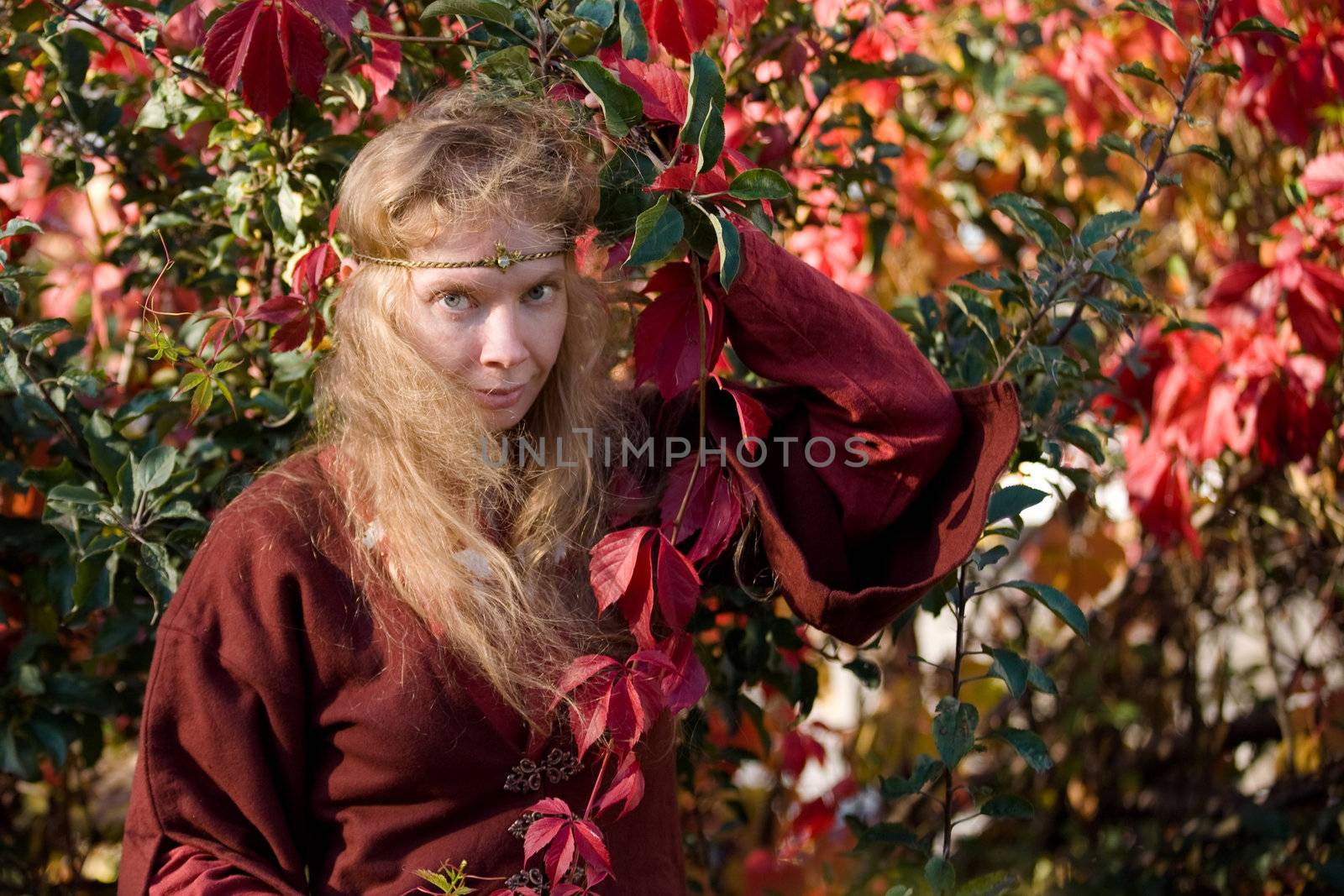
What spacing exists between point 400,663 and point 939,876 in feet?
1.92

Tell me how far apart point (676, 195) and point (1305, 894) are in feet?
6.08

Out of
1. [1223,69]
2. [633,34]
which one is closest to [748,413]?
[633,34]

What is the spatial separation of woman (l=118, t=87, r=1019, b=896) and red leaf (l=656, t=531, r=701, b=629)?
0.10m

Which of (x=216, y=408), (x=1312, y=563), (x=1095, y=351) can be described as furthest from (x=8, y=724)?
(x=1312, y=563)

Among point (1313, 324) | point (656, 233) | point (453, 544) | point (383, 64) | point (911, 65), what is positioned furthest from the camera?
point (1313, 324)

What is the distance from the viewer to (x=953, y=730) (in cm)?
126

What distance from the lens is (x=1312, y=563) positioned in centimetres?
228

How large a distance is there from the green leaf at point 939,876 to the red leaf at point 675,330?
1.83ft

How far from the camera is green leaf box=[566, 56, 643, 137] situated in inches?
37.7

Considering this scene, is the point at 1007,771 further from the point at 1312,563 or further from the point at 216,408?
the point at 216,408

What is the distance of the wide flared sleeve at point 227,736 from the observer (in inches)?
41.1

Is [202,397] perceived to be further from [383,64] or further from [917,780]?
[917,780]

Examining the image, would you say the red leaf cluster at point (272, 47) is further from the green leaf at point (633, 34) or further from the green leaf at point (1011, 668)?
the green leaf at point (1011, 668)

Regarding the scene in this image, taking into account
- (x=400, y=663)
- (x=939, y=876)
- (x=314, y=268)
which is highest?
(x=314, y=268)
